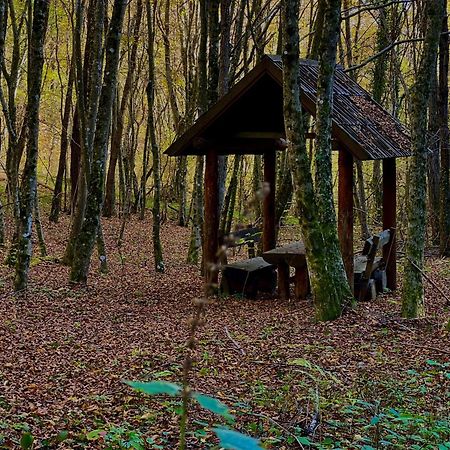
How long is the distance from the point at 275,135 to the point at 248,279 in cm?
272

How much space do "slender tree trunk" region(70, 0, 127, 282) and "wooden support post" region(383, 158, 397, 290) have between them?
528 cm

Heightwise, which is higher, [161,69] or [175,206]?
[161,69]

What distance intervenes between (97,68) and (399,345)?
Answer: 8411 millimetres

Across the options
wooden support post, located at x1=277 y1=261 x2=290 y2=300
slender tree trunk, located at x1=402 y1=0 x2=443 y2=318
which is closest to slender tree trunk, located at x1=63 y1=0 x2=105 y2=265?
wooden support post, located at x1=277 y1=261 x2=290 y2=300

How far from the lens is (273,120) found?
1234 cm

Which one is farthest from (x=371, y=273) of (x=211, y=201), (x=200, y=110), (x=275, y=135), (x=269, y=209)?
(x=200, y=110)

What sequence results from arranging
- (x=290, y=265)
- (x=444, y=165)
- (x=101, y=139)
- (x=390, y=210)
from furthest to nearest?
(x=444, y=165)
(x=390, y=210)
(x=101, y=139)
(x=290, y=265)

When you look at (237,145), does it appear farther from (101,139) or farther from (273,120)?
(101,139)

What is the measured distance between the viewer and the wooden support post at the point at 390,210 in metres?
11.9

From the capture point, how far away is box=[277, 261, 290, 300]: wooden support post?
11.4 metres

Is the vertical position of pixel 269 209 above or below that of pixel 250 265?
above

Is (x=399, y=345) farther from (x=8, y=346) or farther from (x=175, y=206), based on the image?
(x=175, y=206)

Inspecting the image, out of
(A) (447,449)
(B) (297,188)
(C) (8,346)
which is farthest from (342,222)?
(A) (447,449)

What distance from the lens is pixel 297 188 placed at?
8477 millimetres
